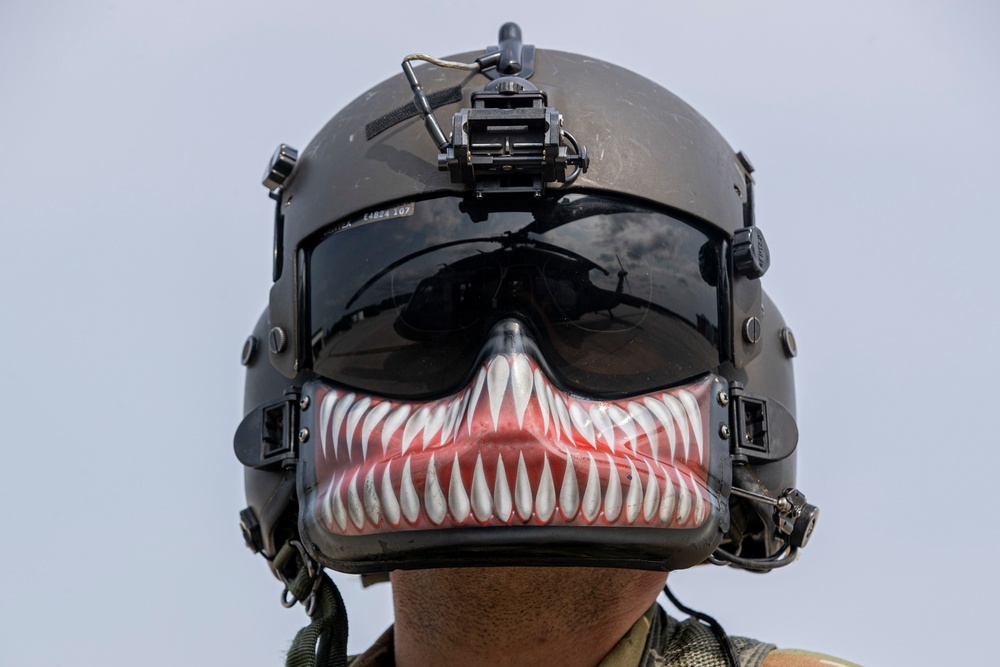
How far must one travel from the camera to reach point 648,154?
3.07 meters

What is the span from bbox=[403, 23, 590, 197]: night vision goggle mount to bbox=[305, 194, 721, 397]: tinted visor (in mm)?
57

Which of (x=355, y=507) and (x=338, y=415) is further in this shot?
(x=338, y=415)

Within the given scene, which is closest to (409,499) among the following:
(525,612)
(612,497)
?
(612,497)

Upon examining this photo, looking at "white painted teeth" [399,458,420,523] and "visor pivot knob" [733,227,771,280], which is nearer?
"white painted teeth" [399,458,420,523]

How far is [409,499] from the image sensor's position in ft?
8.85

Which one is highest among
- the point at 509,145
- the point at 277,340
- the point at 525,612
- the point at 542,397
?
the point at 509,145

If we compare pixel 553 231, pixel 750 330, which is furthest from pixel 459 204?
pixel 750 330

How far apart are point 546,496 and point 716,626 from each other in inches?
41.2

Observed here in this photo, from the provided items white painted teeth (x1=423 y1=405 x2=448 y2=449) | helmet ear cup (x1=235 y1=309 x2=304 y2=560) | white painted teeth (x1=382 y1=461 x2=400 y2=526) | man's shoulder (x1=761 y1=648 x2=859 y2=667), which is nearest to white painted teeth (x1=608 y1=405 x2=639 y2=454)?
white painted teeth (x1=423 y1=405 x2=448 y2=449)

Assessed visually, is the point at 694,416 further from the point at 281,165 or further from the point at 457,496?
the point at 281,165

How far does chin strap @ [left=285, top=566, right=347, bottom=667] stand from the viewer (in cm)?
342

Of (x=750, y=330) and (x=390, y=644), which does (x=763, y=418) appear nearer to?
(x=750, y=330)

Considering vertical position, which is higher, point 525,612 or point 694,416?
point 694,416

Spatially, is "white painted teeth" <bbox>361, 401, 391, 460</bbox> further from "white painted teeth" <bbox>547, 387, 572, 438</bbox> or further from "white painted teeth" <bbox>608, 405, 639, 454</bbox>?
"white painted teeth" <bbox>608, 405, 639, 454</bbox>
